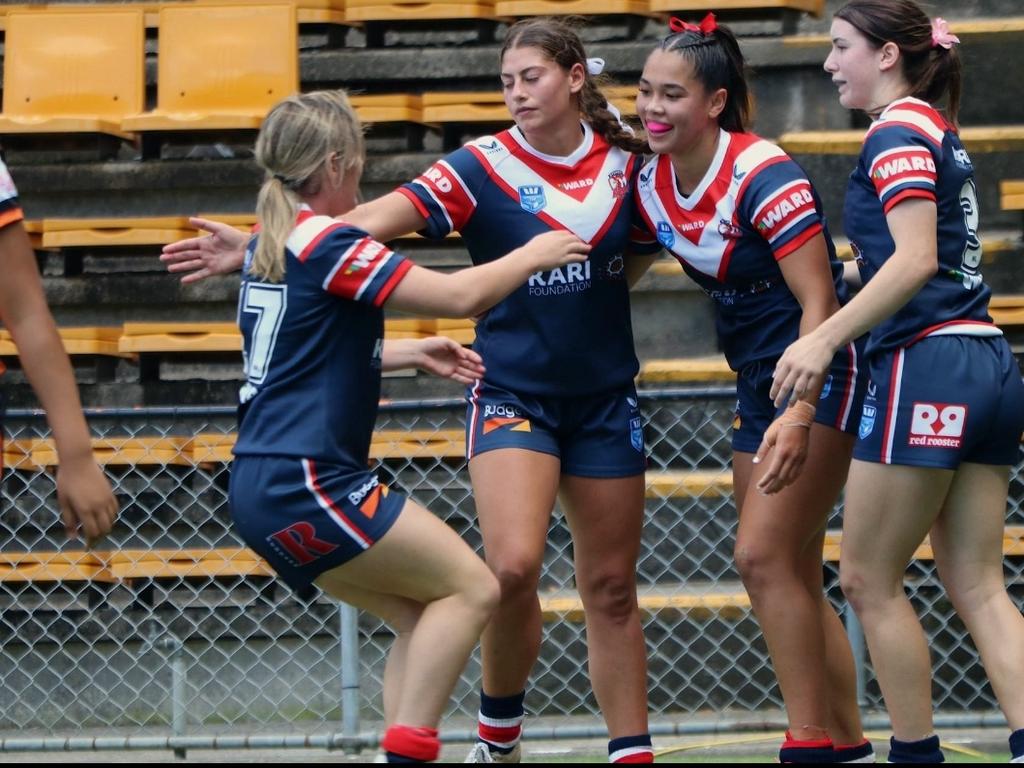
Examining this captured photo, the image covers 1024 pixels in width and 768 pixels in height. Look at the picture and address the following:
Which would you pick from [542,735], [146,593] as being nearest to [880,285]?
[542,735]

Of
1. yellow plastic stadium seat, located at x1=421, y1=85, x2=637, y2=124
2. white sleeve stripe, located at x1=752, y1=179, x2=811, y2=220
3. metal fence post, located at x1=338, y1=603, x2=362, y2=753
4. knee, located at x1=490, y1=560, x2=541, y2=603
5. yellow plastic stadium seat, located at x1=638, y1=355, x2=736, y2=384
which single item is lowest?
metal fence post, located at x1=338, y1=603, x2=362, y2=753

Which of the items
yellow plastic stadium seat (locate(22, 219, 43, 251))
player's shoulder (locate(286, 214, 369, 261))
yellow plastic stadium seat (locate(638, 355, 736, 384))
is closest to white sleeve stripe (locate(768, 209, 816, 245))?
player's shoulder (locate(286, 214, 369, 261))

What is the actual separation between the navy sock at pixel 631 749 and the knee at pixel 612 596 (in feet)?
0.98

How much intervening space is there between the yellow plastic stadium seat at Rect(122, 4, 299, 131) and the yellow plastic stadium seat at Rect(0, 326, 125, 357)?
1.05m

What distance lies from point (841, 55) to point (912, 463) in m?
0.97

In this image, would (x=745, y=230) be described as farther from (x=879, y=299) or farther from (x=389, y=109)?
(x=389, y=109)

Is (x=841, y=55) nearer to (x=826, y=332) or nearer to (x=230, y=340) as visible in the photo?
(x=826, y=332)

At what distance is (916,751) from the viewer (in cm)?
351

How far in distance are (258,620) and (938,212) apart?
3.24 metres

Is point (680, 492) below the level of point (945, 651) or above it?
above

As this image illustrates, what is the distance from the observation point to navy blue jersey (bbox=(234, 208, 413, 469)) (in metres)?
3.14

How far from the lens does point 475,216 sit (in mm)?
3924

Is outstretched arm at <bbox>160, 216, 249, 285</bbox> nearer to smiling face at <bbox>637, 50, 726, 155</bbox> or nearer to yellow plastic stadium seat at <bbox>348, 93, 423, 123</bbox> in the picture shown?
smiling face at <bbox>637, 50, 726, 155</bbox>

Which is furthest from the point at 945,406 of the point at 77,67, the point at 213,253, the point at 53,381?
the point at 77,67
